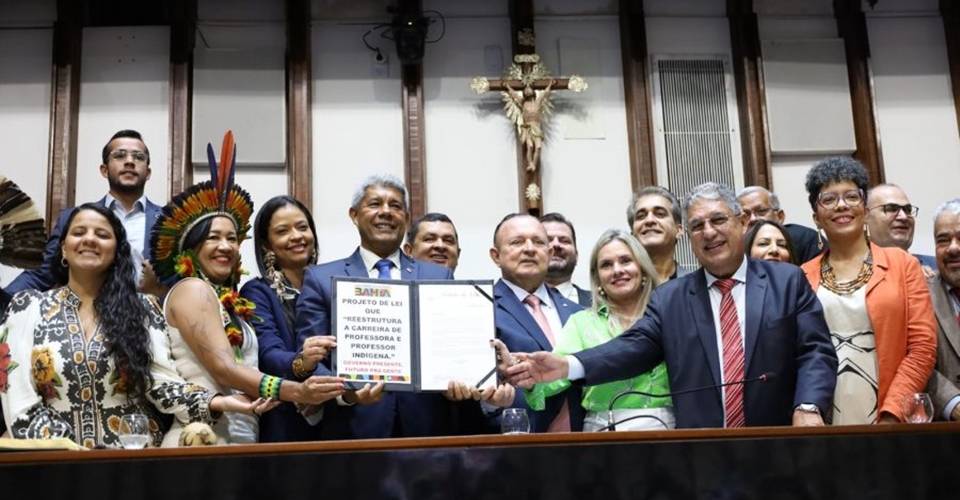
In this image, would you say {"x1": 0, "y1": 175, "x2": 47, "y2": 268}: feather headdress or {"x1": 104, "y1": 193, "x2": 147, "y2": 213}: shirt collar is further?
{"x1": 104, "y1": 193, "x2": 147, "y2": 213}: shirt collar

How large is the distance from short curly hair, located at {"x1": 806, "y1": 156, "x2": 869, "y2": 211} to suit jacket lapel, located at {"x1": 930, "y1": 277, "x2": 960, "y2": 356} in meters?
0.38

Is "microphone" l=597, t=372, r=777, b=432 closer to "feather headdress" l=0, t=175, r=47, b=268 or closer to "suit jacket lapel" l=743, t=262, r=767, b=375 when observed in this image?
"suit jacket lapel" l=743, t=262, r=767, b=375

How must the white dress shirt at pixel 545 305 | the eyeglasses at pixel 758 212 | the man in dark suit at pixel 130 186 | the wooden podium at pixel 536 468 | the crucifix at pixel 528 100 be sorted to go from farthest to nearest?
the crucifix at pixel 528 100 < the man in dark suit at pixel 130 186 < the eyeglasses at pixel 758 212 < the white dress shirt at pixel 545 305 < the wooden podium at pixel 536 468

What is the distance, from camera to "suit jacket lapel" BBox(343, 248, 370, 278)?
131 inches

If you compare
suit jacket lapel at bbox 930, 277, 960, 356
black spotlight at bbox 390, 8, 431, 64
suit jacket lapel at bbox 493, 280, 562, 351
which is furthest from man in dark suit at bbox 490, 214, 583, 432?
black spotlight at bbox 390, 8, 431, 64

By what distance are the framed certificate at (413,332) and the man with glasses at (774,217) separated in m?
1.64

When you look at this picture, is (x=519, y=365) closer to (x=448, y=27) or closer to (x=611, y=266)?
(x=611, y=266)

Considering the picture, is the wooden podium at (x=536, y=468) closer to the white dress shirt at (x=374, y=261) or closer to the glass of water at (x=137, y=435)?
the glass of water at (x=137, y=435)

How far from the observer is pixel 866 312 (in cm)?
317

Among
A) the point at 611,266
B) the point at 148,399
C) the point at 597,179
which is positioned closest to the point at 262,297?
the point at 148,399

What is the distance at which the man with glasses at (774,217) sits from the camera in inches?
163

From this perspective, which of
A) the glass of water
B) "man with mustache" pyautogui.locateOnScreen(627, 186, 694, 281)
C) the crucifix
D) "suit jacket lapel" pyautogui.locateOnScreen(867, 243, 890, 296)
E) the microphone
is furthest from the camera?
the crucifix

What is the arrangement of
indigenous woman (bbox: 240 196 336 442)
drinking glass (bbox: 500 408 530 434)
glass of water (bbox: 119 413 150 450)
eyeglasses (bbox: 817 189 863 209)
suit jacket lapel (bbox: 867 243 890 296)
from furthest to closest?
eyeglasses (bbox: 817 189 863 209)
suit jacket lapel (bbox: 867 243 890 296)
indigenous woman (bbox: 240 196 336 442)
drinking glass (bbox: 500 408 530 434)
glass of water (bbox: 119 413 150 450)


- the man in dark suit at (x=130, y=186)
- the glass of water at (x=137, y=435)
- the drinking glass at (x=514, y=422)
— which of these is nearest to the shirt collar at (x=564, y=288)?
the drinking glass at (x=514, y=422)
